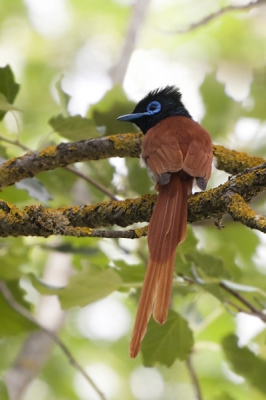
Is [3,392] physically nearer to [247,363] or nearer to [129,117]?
[247,363]

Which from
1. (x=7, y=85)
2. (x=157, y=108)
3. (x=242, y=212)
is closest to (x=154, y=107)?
(x=157, y=108)

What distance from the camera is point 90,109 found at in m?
2.98

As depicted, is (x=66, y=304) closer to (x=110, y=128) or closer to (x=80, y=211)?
(x=80, y=211)

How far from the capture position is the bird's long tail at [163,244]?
1.93 m

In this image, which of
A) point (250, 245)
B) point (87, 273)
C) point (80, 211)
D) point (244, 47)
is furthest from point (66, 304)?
point (244, 47)

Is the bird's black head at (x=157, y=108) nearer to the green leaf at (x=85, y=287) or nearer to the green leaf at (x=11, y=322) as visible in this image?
the green leaf at (x=85, y=287)

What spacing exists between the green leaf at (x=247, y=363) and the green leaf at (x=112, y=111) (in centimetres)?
115

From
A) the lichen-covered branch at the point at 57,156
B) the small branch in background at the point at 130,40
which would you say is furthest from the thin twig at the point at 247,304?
the small branch in background at the point at 130,40

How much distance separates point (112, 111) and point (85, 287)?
0.96m

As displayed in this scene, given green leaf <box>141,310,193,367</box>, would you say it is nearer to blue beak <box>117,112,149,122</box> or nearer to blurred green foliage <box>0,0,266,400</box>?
blurred green foliage <box>0,0,266,400</box>

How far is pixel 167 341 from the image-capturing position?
264 centimetres

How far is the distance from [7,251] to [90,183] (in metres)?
0.56

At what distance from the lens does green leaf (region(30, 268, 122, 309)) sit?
2.44 meters

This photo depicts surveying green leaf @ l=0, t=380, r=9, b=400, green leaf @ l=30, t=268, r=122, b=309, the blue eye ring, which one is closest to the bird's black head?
the blue eye ring
